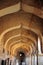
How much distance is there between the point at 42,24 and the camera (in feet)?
45.2

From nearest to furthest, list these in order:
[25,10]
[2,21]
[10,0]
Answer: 1. [10,0]
2. [25,10]
3. [2,21]

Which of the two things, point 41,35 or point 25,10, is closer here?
point 25,10

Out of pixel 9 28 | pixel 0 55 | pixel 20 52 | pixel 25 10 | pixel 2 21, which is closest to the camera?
pixel 25 10

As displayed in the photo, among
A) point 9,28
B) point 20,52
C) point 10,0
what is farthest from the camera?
point 20,52

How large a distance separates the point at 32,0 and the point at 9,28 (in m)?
4.19

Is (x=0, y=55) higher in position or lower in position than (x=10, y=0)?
lower

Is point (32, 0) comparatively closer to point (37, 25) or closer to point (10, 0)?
point (10, 0)

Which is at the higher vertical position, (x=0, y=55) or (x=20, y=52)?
(x=20, y=52)

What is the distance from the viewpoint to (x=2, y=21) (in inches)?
530

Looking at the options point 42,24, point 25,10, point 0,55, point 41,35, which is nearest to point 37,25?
point 42,24

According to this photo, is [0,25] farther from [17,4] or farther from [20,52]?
[20,52]

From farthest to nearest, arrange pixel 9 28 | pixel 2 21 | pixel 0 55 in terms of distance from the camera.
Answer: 1. pixel 0 55
2. pixel 9 28
3. pixel 2 21

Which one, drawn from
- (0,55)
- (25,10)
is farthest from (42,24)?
(0,55)

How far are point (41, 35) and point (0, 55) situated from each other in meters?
4.38
